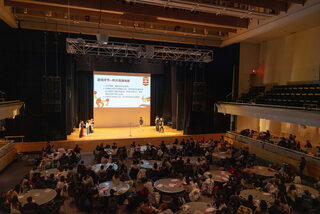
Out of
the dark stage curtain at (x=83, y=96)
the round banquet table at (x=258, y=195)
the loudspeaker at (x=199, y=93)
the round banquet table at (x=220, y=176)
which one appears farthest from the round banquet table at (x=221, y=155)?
the dark stage curtain at (x=83, y=96)

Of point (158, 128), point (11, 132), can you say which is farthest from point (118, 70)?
point (11, 132)

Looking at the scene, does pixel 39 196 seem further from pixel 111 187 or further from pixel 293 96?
pixel 293 96

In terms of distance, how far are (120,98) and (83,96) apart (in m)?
3.07

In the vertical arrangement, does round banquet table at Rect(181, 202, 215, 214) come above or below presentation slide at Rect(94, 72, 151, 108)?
below

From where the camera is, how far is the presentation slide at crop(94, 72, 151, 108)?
16.5 meters

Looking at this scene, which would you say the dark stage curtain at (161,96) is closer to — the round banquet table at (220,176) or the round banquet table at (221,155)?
the round banquet table at (221,155)

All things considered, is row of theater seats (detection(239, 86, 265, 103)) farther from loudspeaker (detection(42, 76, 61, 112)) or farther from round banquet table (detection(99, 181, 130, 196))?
loudspeaker (detection(42, 76, 61, 112))

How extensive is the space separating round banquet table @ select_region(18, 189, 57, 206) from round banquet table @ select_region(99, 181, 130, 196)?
1329 millimetres

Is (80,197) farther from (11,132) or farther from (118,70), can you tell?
(118,70)

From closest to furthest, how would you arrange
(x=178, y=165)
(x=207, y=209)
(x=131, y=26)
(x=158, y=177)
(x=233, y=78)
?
(x=207, y=209) < (x=158, y=177) < (x=178, y=165) < (x=131, y=26) < (x=233, y=78)

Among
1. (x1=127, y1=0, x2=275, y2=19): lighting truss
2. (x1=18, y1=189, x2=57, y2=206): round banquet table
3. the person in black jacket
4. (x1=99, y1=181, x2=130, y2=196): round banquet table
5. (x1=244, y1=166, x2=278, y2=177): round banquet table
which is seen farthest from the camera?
(x1=127, y1=0, x2=275, y2=19): lighting truss

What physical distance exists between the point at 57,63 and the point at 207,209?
38.6 ft

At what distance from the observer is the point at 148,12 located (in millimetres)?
10852

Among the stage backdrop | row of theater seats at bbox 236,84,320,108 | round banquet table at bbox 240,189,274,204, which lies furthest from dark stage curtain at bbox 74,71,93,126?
round banquet table at bbox 240,189,274,204
